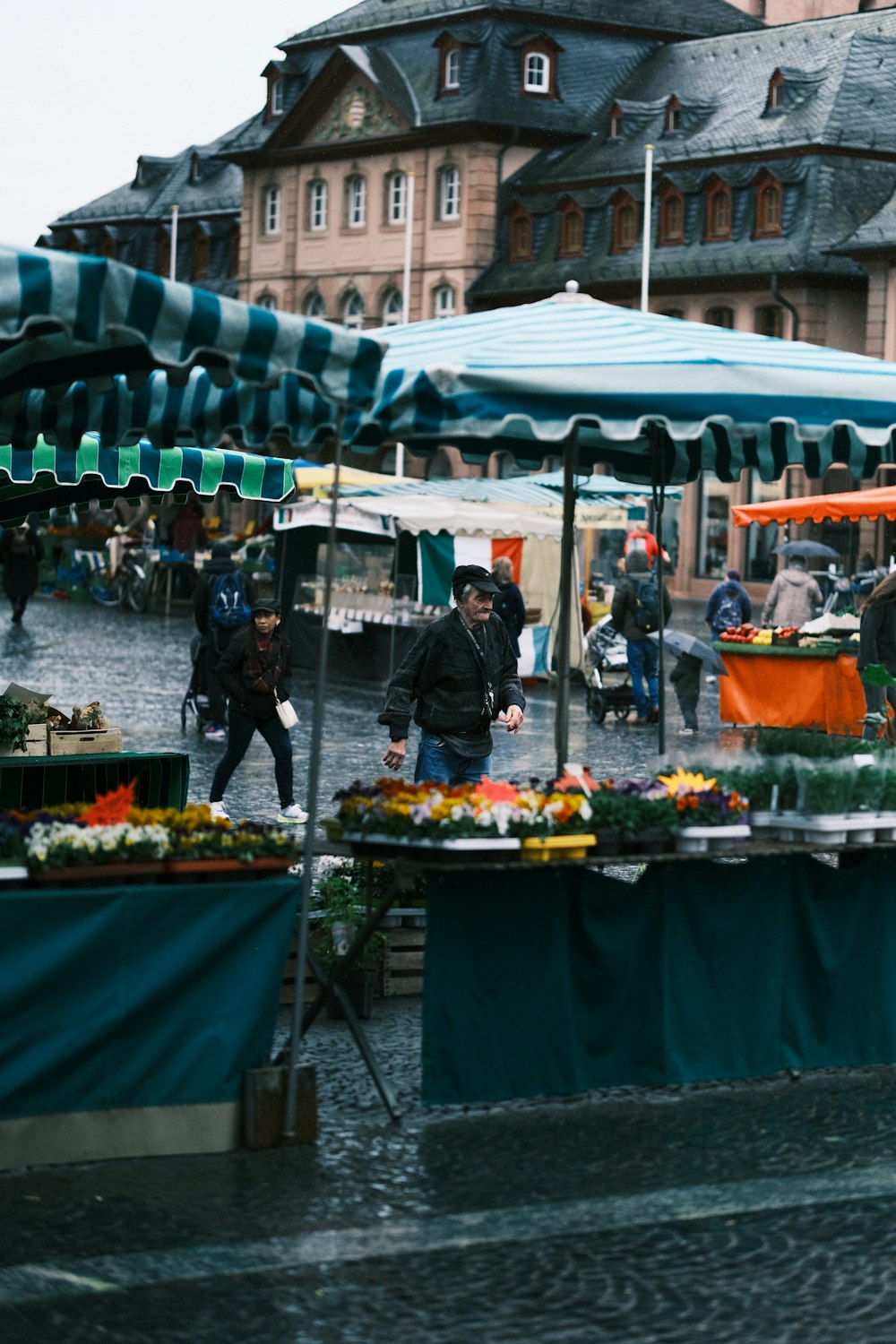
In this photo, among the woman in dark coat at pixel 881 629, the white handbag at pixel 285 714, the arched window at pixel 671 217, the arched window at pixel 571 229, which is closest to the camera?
the white handbag at pixel 285 714

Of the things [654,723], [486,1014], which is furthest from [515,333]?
[654,723]

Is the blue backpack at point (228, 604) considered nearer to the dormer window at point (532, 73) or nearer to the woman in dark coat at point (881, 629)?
the woman in dark coat at point (881, 629)

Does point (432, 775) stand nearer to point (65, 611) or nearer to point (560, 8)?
point (65, 611)

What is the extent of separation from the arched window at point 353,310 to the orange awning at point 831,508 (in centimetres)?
4643

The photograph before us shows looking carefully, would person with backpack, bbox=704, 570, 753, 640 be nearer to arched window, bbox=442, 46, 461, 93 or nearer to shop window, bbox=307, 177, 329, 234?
arched window, bbox=442, 46, 461, 93

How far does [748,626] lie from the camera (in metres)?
25.2

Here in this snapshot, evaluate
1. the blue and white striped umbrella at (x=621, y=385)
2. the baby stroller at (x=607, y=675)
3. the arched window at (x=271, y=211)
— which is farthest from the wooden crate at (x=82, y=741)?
the arched window at (x=271, y=211)

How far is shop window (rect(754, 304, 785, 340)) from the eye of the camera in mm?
56125

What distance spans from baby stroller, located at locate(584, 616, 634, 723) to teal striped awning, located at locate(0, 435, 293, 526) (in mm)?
11478

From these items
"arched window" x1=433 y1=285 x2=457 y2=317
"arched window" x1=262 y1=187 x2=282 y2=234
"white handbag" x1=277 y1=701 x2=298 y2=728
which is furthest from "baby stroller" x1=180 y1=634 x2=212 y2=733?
"arched window" x1=262 y1=187 x2=282 y2=234

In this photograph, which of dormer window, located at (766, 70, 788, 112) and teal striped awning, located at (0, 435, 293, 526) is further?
dormer window, located at (766, 70, 788, 112)

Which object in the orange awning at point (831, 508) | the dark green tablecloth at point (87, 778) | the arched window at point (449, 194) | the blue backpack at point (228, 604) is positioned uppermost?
the arched window at point (449, 194)

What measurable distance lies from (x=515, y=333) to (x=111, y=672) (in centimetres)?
2110

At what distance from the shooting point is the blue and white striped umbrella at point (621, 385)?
8.02 m
